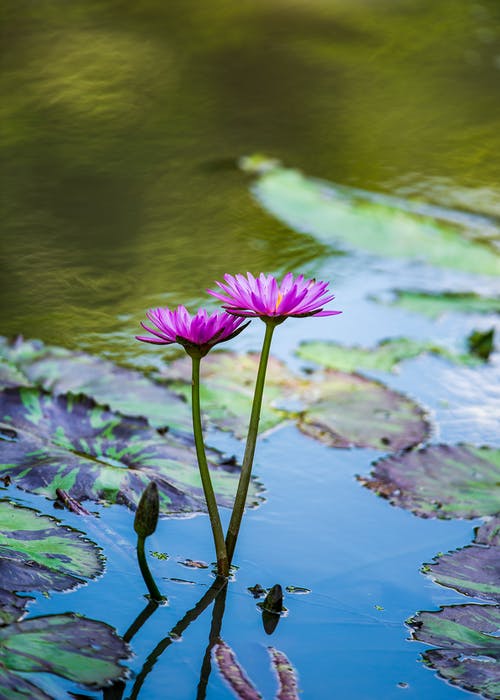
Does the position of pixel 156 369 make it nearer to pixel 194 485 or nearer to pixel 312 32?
pixel 194 485

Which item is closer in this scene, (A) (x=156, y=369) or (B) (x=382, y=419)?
(B) (x=382, y=419)

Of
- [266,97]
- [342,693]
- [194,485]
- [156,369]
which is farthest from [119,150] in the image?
[342,693]

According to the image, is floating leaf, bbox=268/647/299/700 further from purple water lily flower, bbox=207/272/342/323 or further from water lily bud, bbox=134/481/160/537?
purple water lily flower, bbox=207/272/342/323

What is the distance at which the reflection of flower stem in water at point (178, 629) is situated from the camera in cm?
88

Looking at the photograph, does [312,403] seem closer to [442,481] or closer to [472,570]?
[442,481]

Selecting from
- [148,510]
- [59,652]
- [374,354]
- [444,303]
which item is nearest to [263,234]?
[444,303]

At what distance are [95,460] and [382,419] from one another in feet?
1.81

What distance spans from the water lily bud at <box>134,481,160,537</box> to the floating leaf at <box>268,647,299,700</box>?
0.61 ft

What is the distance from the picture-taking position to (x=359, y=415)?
5.24ft

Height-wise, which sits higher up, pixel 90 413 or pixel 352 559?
pixel 90 413

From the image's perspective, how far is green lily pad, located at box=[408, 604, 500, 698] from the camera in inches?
36.0

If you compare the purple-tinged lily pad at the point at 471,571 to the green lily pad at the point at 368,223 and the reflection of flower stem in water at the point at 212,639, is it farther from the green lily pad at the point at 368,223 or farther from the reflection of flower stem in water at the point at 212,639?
the green lily pad at the point at 368,223

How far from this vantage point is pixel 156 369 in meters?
1.71

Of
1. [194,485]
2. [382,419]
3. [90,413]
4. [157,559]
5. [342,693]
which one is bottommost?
[342,693]
